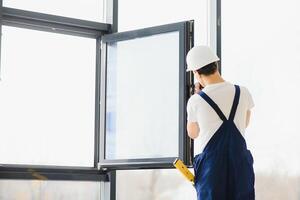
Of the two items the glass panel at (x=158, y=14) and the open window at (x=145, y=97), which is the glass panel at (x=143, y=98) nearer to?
the open window at (x=145, y=97)

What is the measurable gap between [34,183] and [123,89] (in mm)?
838

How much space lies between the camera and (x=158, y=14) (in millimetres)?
4652

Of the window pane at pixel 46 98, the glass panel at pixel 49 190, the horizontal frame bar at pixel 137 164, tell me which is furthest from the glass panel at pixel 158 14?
the glass panel at pixel 49 190

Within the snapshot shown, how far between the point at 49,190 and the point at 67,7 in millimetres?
1180

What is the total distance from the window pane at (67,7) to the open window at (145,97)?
19 centimetres

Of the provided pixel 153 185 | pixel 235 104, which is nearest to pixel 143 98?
pixel 153 185

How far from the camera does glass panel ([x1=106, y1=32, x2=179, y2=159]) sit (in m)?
4.33

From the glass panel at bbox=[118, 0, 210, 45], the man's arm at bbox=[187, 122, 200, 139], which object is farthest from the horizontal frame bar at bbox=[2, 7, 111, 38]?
the man's arm at bbox=[187, 122, 200, 139]

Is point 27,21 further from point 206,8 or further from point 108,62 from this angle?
point 206,8

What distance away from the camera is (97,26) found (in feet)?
15.0

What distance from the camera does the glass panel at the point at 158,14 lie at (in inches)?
182

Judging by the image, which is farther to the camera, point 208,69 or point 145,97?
point 145,97

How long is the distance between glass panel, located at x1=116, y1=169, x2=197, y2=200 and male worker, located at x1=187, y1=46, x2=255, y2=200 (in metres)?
1.07

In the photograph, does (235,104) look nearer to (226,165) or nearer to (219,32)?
(226,165)
